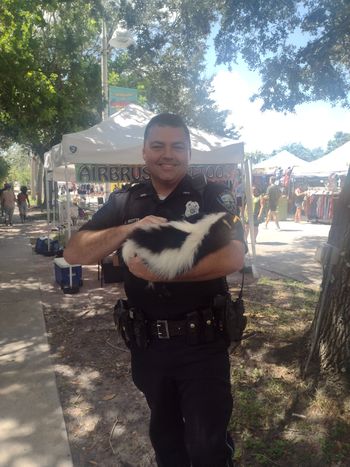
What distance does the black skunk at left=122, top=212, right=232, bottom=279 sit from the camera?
1.71 meters

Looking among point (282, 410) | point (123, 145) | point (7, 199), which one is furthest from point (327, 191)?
point (282, 410)

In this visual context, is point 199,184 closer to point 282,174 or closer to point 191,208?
point 191,208

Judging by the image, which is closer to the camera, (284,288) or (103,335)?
(103,335)

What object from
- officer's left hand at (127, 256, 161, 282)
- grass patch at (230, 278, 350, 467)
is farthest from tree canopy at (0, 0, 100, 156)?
officer's left hand at (127, 256, 161, 282)

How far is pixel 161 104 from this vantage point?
1470 inches

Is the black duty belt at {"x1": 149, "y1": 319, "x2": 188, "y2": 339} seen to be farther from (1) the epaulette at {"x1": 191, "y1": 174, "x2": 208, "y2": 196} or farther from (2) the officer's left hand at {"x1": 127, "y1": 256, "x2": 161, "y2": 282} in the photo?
(1) the epaulette at {"x1": 191, "y1": 174, "x2": 208, "y2": 196}

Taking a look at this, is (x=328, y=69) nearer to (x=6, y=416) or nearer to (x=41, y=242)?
(x=41, y=242)

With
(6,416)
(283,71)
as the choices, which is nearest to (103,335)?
(6,416)

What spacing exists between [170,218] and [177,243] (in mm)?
344

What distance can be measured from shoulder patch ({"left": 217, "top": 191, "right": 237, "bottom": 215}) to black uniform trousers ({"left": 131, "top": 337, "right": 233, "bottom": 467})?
2.14ft

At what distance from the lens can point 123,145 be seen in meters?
6.96

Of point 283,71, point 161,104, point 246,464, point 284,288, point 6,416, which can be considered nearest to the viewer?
point 246,464

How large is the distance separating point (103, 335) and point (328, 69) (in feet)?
32.1

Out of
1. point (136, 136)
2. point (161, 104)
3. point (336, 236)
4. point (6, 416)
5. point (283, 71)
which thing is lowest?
point (6, 416)
